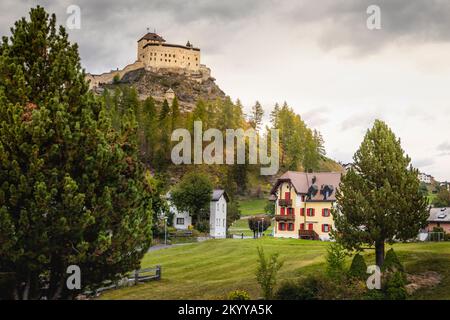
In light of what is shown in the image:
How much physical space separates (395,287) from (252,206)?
301 ft

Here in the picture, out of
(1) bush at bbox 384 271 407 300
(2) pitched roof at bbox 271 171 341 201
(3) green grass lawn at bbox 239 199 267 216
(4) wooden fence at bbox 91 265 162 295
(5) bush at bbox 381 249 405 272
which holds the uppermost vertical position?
(2) pitched roof at bbox 271 171 341 201

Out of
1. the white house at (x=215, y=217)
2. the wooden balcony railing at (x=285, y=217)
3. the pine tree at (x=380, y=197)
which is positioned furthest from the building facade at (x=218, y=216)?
the pine tree at (x=380, y=197)

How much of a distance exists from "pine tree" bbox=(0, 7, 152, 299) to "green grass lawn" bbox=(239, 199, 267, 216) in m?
90.3

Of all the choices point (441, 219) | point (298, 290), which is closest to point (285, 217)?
point (441, 219)

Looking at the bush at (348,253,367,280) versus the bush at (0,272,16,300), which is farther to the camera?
the bush at (348,253,367,280)

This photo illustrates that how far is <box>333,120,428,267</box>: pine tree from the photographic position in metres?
32.9

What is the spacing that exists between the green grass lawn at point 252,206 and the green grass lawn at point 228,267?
54.3 metres

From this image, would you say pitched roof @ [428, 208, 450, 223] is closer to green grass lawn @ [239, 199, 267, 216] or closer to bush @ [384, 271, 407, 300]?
green grass lawn @ [239, 199, 267, 216]

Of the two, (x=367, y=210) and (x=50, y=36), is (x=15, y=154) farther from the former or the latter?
(x=367, y=210)

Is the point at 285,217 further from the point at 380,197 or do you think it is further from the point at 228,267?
the point at 380,197

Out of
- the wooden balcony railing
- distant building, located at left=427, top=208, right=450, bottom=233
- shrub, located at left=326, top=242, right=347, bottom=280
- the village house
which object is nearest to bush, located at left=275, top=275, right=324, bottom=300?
shrub, located at left=326, top=242, right=347, bottom=280

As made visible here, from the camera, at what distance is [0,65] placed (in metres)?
21.9

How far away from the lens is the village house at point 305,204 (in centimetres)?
7069

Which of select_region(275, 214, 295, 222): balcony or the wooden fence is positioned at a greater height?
select_region(275, 214, 295, 222): balcony
